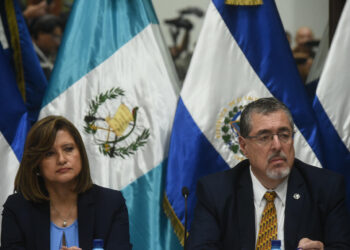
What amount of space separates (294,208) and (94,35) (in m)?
1.69

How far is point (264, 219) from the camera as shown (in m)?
2.55

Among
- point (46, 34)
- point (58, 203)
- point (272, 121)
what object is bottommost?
point (58, 203)

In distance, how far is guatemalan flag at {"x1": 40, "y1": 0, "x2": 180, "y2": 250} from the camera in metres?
3.39

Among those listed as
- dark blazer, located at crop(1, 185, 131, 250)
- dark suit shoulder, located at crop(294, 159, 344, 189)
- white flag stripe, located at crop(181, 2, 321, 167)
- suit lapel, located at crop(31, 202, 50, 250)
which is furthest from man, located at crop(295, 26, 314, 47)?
suit lapel, located at crop(31, 202, 50, 250)

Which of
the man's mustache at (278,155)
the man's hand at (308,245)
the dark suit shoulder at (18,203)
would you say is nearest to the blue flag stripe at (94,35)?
the dark suit shoulder at (18,203)

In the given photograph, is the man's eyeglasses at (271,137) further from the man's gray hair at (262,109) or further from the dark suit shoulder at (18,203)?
the dark suit shoulder at (18,203)

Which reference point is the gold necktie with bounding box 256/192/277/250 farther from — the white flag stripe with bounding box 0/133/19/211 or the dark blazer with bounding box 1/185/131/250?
the white flag stripe with bounding box 0/133/19/211

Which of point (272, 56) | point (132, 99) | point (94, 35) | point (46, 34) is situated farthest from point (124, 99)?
point (46, 34)

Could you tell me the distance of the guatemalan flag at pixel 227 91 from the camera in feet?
10.9

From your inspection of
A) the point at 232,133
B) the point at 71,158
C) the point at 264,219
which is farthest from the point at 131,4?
the point at 264,219

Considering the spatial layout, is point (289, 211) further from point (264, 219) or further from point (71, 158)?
point (71, 158)

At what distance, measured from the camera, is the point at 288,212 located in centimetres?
254

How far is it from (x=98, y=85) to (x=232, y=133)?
867 mm

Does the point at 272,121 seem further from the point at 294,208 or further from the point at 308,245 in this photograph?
the point at 308,245
